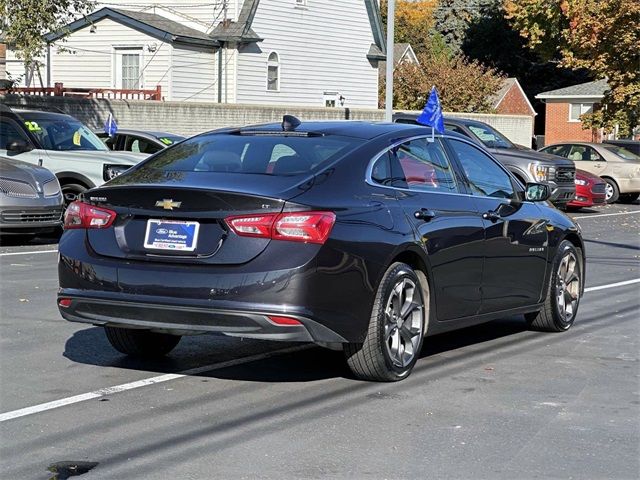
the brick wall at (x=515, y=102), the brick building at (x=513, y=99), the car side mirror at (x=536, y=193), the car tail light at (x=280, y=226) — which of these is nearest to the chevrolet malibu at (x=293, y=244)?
the car tail light at (x=280, y=226)

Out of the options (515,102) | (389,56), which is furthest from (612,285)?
(515,102)

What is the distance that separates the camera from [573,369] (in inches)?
319

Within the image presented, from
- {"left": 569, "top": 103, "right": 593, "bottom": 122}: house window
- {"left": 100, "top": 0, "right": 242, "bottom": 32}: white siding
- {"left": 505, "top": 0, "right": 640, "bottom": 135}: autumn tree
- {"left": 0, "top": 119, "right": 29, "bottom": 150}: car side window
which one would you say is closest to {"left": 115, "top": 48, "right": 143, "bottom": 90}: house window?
{"left": 100, "top": 0, "right": 242, "bottom": 32}: white siding

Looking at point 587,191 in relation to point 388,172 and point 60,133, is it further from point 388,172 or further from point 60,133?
point 388,172

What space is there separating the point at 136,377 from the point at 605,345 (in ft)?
12.0

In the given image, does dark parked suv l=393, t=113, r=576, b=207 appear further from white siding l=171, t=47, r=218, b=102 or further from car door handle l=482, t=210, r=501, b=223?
white siding l=171, t=47, r=218, b=102

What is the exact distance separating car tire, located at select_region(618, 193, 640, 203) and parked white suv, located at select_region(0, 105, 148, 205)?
17.1m

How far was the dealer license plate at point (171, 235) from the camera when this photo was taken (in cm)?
684

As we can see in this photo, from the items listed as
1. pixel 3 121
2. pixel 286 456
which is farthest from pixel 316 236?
pixel 3 121

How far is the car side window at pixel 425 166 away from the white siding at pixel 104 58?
32327mm

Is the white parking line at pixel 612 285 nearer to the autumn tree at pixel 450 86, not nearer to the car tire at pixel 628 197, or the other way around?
the car tire at pixel 628 197

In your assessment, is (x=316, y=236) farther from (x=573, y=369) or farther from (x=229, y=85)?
(x=229, y=85)

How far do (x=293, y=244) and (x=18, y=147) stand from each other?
1146 centimetres

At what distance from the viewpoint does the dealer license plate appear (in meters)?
6.84
